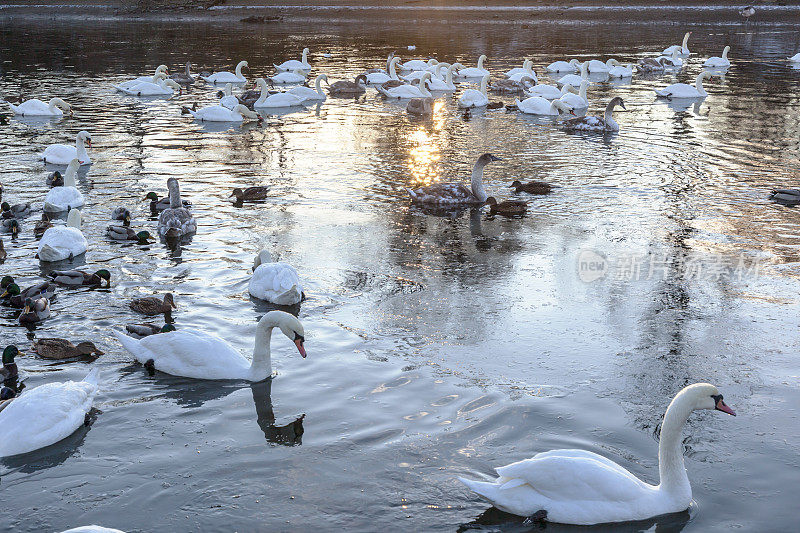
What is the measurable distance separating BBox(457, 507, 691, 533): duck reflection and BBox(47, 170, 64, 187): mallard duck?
1290 centimetres

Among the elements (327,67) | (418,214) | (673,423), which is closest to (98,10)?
(327,67)

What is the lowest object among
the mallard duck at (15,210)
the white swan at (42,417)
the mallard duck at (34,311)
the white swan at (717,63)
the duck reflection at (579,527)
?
the duck reflection at (579,527)

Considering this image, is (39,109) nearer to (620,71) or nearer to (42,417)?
(42,417)

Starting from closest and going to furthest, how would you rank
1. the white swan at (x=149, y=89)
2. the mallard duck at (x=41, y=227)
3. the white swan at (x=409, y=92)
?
the mallard duck at (x=41, y=227), the white swan at (x=149, y=89), the white swan at (x=409, y=92)

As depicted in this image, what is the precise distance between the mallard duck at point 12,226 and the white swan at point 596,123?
554 inches

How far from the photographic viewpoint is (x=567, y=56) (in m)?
38.8

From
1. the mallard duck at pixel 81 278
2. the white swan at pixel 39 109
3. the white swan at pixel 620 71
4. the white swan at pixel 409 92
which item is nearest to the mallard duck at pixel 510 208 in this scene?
the mallard duck at pixel 81 278

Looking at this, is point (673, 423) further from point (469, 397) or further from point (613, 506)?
point (469, 397)

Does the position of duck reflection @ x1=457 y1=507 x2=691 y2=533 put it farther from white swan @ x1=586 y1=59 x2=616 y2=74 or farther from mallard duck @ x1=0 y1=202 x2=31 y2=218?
white swan @ x1=586 y1=59 x2=616 y2=74

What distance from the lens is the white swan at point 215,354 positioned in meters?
8.84

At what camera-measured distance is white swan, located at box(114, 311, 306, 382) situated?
348 inches

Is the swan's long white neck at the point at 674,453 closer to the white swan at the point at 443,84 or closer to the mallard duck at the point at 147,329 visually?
the mallard duck at the point at 147,329

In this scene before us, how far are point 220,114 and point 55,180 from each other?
7.87 meters

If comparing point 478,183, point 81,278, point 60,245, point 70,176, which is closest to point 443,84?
point 478,183
